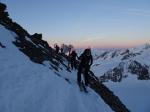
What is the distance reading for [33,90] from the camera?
18.9 metres

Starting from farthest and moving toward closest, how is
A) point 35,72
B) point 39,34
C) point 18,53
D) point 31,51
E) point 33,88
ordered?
point 39,34
point 31,51
point 18,53
point 35,72
point 33,88

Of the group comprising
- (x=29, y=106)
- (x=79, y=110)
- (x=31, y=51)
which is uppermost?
(x=31, y=51)

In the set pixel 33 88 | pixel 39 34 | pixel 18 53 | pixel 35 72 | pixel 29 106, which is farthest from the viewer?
pixel 39 34

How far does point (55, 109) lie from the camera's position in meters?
17.9

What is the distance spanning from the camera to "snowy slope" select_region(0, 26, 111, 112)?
1716 centimetres

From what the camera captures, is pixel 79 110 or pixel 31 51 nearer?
pixel 79 110

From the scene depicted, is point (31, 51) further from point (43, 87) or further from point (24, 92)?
point (24, 92)

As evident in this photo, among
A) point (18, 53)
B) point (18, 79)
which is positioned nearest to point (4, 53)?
point (18, 53)

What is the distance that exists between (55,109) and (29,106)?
1554 mm

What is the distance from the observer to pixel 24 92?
Answer: 18.1 metres

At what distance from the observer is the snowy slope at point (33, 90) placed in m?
17.2

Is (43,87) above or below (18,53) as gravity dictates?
below

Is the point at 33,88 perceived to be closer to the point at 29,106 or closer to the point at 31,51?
the point at 29,106

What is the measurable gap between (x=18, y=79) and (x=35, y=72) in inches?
119
